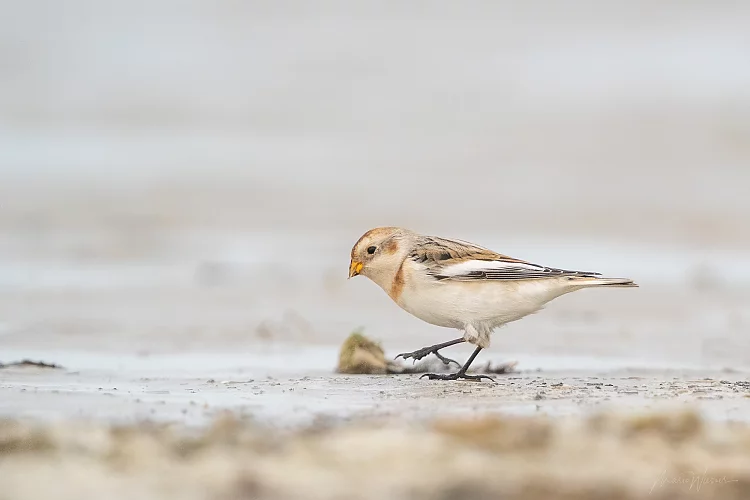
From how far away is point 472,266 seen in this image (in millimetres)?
8219

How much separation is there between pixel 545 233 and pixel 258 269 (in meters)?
4.14

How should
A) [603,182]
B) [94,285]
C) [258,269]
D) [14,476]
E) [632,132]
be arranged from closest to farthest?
[14,476] < [94,285] < [258,269] < [603,182] < [632,132]

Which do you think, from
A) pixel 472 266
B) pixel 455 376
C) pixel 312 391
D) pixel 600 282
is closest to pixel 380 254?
pixel 472 266

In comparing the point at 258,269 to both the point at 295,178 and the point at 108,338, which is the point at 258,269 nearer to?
the point at 108,338

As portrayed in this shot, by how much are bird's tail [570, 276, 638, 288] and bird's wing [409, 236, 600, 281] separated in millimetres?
26

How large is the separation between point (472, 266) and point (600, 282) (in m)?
0.78

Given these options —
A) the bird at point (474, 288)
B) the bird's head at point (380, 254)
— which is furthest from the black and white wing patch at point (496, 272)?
the bird's head at point (380, 254)

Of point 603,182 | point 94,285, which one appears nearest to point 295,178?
point 603,182

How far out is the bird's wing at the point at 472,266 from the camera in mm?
8117

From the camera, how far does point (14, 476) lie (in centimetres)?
457

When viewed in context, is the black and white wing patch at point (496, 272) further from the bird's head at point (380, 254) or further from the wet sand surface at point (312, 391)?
the wet sand surface at point (312, 391)

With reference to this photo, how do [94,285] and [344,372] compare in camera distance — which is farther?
[94,285]

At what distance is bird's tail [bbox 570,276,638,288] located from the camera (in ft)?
25.7

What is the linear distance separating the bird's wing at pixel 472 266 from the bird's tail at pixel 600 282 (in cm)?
3
